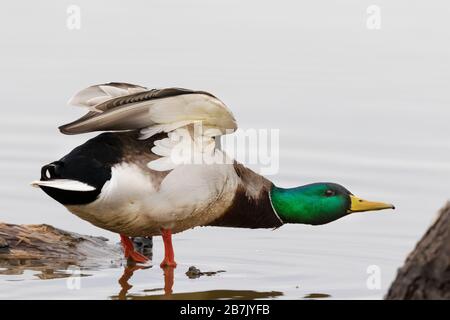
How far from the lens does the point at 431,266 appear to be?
5.21 metres

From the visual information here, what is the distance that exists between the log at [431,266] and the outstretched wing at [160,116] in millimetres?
3057

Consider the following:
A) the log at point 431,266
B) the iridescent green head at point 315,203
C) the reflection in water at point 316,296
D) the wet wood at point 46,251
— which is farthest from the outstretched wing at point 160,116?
the log at point 431,266

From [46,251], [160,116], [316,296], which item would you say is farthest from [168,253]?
[316,296]

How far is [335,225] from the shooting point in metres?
10.1

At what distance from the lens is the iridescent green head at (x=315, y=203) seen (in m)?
9.05

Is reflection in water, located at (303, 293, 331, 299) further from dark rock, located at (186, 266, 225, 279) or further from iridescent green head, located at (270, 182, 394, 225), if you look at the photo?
iridescent green head, located at (270, 182, 394, 225)

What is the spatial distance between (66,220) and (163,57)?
180 inches

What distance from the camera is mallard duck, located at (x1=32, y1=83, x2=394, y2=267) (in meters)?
8.11

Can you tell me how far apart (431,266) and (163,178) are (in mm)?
3421

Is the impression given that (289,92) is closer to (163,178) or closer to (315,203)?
(315,203)

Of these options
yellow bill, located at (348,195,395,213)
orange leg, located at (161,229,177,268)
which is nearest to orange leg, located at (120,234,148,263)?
orange leg, located at (161,229,177,268)

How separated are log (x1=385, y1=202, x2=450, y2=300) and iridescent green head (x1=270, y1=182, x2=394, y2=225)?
3.71 m

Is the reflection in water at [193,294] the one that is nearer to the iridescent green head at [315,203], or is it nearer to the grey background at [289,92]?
the grey background at [289,92]

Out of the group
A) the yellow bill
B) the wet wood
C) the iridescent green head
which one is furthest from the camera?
the iridescent green head
